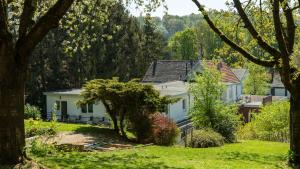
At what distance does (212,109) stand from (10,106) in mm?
19124

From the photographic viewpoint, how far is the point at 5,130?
27.7 ft

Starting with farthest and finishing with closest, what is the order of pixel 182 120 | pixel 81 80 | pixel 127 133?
pixel 81 80 → pixel 182 120 → pixel 127 133

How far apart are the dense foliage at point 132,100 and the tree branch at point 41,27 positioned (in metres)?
12.3

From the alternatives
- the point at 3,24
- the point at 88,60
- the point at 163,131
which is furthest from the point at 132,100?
the point at 88,60

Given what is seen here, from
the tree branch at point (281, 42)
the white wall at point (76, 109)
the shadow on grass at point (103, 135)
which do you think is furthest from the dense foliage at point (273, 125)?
the tree branch at point (281, 42)

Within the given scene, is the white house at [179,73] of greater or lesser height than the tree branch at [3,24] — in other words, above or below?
below

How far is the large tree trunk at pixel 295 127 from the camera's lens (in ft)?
42.9

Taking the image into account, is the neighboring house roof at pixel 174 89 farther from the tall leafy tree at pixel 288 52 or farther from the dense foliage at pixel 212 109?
the tall leafy tree at pixel 288 52

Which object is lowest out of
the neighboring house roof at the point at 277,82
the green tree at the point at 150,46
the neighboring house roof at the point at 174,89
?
the neighboring house roof at the point at 277,82

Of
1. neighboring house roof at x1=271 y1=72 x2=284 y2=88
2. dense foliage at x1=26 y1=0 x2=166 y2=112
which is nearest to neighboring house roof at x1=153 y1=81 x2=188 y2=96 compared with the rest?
dense foliage at x1=26 y1=0 x2=166 y2=112

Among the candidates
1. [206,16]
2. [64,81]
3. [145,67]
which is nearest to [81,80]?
[64,81]

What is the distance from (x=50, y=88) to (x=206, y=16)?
38.4 meters

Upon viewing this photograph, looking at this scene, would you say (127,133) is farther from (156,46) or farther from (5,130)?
(156,46)

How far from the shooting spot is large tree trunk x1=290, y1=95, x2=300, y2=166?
13.1 metres
